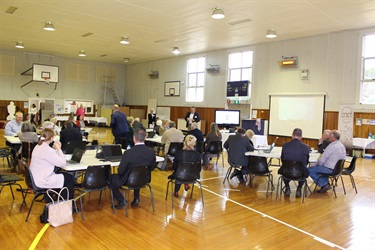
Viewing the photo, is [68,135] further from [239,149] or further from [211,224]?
[211,224]

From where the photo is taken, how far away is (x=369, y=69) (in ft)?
32.9

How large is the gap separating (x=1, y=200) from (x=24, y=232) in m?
1.52

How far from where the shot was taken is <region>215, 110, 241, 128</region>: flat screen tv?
1330 centimetres

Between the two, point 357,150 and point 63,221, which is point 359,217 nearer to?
point 63,221

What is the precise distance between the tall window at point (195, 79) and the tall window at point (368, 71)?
7332 millimetres

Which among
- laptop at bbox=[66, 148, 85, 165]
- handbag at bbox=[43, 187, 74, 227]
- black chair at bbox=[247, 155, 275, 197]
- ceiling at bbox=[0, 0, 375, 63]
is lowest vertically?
handbag at bbox=[43, 187, 74, 227]

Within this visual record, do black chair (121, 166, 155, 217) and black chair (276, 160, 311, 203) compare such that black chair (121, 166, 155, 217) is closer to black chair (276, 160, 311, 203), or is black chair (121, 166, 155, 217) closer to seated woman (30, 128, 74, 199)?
seated woman (30, 128, 74, 199)

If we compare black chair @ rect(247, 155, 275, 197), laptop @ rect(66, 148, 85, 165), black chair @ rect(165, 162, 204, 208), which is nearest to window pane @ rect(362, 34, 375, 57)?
black chair @ rect(247, 155, 275, 197)

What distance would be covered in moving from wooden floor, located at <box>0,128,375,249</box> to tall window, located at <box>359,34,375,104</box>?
209 inches

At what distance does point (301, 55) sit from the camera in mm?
11492

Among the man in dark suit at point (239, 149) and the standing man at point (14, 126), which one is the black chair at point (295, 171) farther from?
the standing man at point (14, 126)

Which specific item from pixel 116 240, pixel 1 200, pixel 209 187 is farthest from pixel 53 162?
pixel 209 187

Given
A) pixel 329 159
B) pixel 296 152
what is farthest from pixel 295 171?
pixel 329 159

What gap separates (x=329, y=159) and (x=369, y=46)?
20.5 feet
